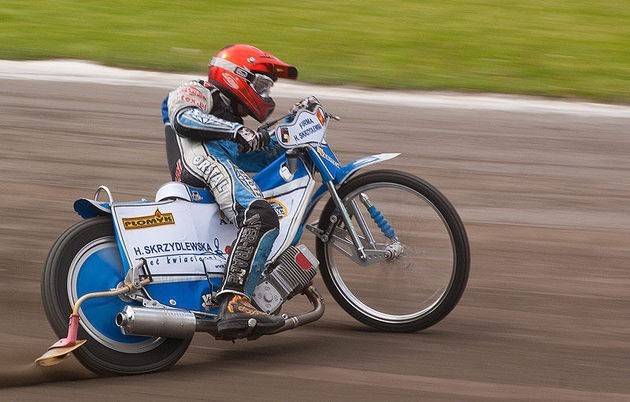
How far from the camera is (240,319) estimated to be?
6133mm

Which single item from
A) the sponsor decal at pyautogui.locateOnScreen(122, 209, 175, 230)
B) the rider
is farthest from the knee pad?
the sponsor decal at pyautogui.locateOnScreen(122, 209, 175, 230)

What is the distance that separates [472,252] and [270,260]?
7.64 ft

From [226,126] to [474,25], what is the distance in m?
10.8

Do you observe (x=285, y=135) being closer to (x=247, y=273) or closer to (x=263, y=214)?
(x=263, y=214)

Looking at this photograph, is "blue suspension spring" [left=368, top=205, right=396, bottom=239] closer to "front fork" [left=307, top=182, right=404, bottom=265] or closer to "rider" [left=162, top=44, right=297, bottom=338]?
"front fork" [left=307, top=182, right=404, bottom=265]

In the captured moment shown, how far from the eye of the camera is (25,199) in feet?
30.7

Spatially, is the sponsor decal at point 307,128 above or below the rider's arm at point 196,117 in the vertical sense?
below

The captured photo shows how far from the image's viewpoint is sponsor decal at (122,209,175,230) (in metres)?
6.25

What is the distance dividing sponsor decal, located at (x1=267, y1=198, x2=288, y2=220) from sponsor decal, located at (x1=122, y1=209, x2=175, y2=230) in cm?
58

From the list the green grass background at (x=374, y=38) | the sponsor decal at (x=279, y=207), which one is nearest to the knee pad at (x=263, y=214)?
the sponsor decal at (x=279, y=207)

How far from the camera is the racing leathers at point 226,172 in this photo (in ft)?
20.4

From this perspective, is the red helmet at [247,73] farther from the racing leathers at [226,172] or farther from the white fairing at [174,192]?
the white fairing at [174,192]

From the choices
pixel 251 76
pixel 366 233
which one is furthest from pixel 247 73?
pixel 366 233

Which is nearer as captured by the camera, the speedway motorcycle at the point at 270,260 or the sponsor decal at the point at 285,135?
the speedway motorcycle at the point at 270,260
